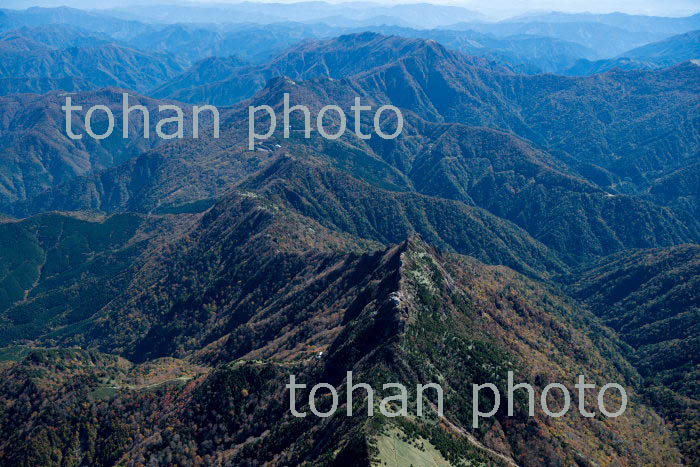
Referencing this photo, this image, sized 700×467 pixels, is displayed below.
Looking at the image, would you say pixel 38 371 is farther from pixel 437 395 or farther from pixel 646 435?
pixel 646 435

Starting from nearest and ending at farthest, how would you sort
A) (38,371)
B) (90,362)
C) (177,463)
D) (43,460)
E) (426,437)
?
(426,437) → (177,463) → (43,460) → (38,371) → (90,362)

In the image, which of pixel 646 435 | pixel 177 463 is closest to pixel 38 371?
pixel 177 463

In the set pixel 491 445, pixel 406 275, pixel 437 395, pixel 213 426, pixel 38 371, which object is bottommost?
pixel 38 371

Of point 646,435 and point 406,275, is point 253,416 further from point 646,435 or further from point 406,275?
point 646,435

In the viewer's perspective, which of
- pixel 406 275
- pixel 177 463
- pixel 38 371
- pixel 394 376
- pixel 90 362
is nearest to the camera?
pixel 394 376

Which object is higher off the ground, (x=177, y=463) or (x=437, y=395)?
(x=437, y=395)

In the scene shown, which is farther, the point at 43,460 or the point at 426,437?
the point at 43,460

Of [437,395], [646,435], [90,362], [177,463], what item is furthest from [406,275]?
[90,362]

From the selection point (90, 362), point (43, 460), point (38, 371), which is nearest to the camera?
point (43, 460)

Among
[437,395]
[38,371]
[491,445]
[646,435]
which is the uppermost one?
[437,395]
